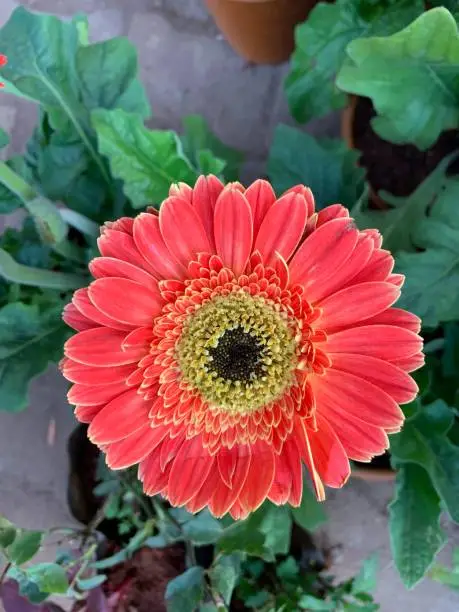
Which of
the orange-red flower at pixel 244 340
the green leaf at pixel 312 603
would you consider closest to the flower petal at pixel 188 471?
the orange-red flower at pixel 244 340

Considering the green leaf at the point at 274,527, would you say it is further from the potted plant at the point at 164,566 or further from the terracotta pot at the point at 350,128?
the terracotta pot at the point at 350,128

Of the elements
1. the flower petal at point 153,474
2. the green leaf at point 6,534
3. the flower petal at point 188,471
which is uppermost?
the flower petal at point 188,471

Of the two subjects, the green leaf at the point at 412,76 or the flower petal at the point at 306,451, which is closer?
the flower petal at the point at 306,451

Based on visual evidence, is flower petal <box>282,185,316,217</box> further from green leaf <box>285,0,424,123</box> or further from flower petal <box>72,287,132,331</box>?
green leaf <box>285,0,424,123</box>

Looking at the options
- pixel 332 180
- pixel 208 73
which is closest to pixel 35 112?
pixel 208 73

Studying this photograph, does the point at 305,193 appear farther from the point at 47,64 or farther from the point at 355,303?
the point at 47,64

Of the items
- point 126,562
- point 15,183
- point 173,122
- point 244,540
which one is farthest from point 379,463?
point 173,122

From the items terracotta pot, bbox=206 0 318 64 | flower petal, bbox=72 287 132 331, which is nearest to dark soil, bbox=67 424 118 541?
flower petal, bbox=72 287 132 331
